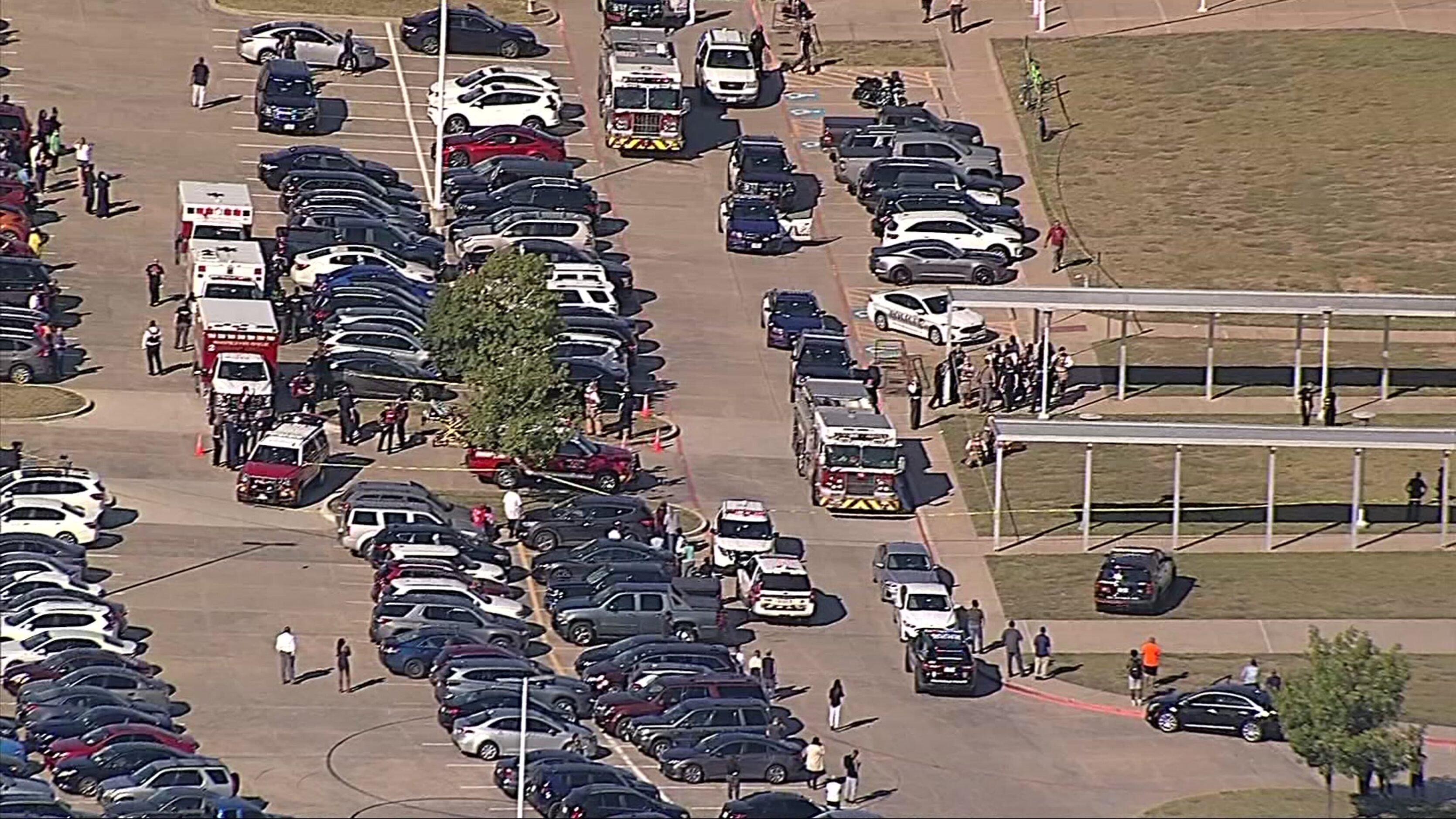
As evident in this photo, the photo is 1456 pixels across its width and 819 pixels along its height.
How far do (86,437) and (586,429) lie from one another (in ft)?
46.8

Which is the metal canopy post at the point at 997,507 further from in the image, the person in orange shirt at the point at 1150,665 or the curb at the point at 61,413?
the curb at the point at 61,413

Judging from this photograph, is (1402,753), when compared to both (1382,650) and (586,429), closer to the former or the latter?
(1382,650)

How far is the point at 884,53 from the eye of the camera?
485ft

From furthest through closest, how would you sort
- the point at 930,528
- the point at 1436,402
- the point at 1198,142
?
1. the point at 1198,142
2. the point at 1436,402
3. the point at 930,528

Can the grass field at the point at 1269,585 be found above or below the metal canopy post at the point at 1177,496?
below

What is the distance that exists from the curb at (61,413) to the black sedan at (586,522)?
47.4 feet

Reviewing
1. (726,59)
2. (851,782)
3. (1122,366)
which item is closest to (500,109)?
(726,59)

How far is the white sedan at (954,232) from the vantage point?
130 meters

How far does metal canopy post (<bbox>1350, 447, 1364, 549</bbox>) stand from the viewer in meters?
111

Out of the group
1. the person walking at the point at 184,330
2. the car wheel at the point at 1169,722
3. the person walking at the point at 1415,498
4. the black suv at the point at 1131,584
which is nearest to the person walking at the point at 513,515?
the person walking at the point at 184,330

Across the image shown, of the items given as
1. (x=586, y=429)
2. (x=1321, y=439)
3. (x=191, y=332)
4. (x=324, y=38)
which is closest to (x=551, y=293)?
(x=586, y=429)

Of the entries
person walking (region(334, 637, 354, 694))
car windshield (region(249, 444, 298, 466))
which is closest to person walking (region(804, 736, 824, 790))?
person walking (region(334, 637, 354, 694))

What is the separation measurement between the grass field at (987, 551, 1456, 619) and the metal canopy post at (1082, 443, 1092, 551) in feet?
2.57

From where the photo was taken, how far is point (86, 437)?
11200cm
